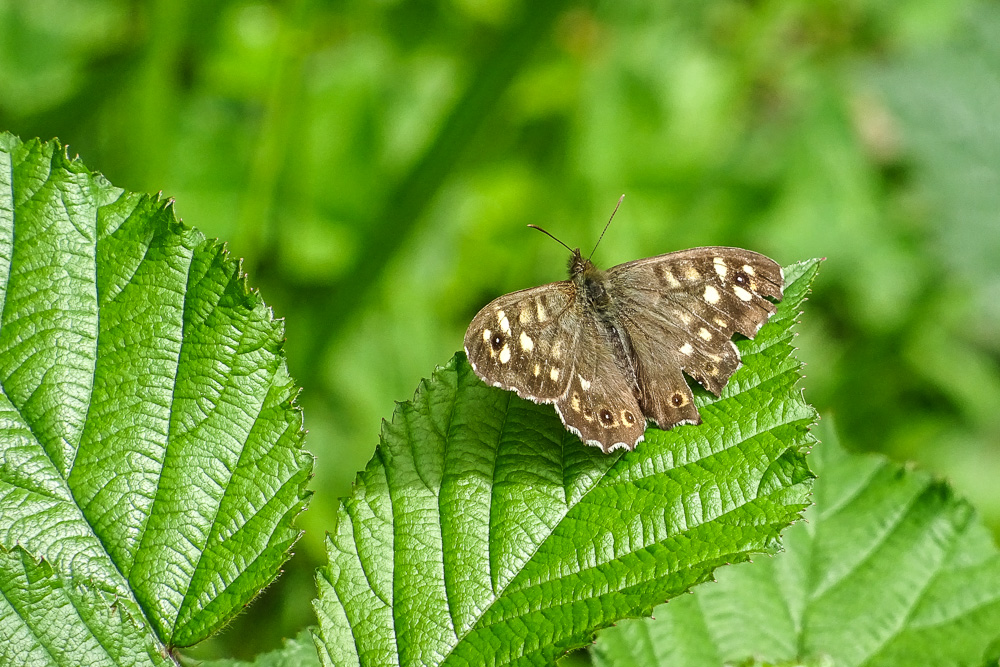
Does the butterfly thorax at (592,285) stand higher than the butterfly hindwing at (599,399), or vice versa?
the butterfly thorax at (592,285)

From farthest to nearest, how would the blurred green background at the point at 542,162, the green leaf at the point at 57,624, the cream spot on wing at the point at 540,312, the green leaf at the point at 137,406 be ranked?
the blurred green background at the point at 542,162, the cream spot on wing at the point at 540,312, the green leaf at the point at 137,406, the green leaf at the point at 57,624

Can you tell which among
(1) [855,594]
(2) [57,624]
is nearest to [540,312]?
(1) [855,594]

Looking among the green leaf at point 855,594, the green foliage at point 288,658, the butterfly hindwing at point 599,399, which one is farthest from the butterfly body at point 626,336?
the green foliage at point 288,658

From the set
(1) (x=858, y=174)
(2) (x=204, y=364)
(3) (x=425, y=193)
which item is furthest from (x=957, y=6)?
(2) (x=204, y=364)

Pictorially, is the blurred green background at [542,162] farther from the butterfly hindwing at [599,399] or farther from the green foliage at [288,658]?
the green foliage at [288,658]

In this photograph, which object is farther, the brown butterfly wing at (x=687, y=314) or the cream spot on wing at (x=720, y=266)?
the cream spot on wing at (x=720, y=266)

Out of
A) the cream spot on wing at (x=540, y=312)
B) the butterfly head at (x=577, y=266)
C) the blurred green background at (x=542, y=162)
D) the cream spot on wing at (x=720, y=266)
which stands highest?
the blurred green background at (x=542, y=162)

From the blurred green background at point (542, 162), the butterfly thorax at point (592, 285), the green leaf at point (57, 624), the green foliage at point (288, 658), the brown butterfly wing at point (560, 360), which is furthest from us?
the blurred green background at point (542, 162)

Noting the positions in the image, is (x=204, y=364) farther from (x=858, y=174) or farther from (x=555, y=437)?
(x=858, y=174)

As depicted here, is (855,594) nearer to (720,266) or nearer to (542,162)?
(720,266)
